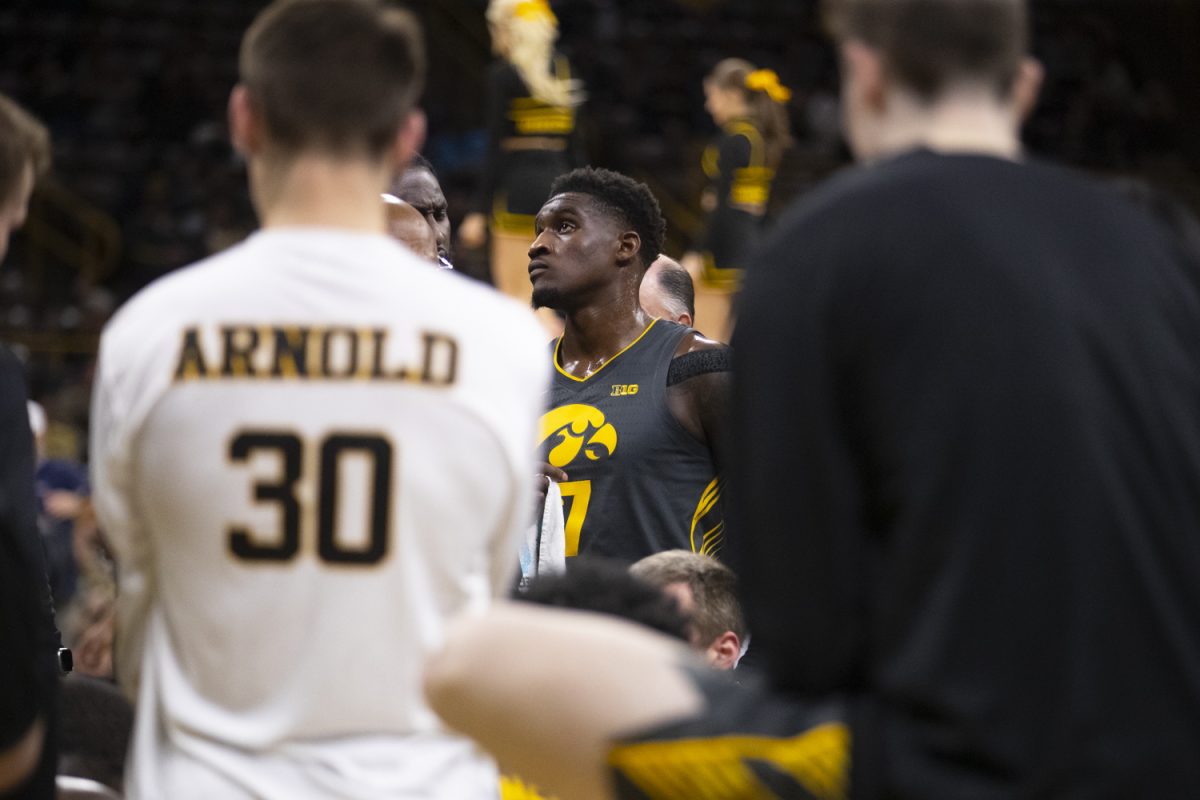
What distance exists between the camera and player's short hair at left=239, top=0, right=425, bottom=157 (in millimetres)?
2545

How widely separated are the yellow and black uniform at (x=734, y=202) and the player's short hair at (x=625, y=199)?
176 inches

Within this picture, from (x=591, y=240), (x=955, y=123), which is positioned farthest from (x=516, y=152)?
(x=955, y=123)

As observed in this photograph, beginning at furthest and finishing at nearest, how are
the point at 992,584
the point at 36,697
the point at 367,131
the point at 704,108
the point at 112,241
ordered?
the point at 704,108 < the point at 112,241 < the point at 367,131 < the point at 36,697 < the point at 992,584

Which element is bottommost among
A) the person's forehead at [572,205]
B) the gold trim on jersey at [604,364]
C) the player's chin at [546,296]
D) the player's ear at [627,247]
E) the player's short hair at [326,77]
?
the gold trim on jersey at [604,364]

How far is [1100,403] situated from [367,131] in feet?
3.58

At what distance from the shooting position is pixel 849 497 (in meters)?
2.10

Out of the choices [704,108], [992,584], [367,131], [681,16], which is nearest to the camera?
[992,584]

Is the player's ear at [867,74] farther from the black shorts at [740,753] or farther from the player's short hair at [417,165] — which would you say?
the player's short hair at [417,165]

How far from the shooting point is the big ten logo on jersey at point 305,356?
8.14ft

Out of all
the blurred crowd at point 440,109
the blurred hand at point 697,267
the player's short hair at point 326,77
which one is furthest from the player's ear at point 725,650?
the blurred crowd at point 440,109

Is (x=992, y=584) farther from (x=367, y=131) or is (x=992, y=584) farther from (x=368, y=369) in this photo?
(x=367, y=131)

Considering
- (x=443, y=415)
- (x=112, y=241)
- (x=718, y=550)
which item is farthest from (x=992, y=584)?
(x=112, y=241)

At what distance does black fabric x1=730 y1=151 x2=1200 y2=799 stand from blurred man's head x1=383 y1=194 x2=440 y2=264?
264 cm

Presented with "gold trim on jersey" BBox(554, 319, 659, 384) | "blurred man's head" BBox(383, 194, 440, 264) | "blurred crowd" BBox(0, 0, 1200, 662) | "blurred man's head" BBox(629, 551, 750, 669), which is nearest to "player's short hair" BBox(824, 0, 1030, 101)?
"blurred man's head" BBox(629, 551, 750, 669)
